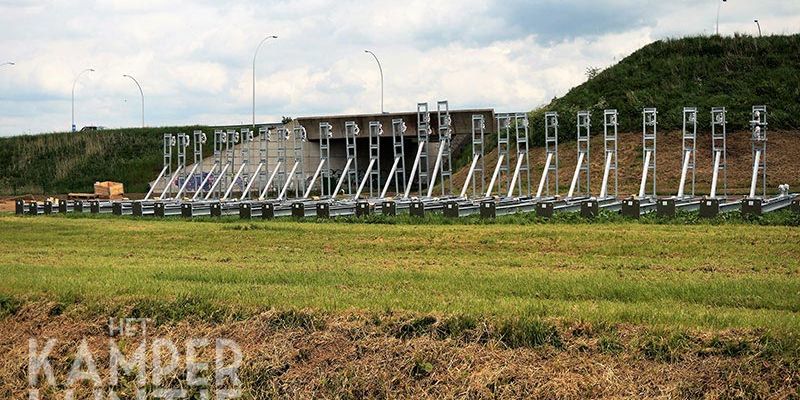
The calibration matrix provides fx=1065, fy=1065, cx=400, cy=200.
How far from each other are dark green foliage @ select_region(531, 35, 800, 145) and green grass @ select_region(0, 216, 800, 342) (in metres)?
35.8

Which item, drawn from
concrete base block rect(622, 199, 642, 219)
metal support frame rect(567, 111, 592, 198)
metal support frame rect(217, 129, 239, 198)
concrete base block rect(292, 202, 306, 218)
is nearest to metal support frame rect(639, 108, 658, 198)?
metal support frame rect(567, 111, 592, 198)

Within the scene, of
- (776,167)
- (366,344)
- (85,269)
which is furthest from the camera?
(776,167)

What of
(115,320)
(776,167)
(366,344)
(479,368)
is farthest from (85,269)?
(776,167)

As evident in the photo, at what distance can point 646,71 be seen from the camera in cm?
7256

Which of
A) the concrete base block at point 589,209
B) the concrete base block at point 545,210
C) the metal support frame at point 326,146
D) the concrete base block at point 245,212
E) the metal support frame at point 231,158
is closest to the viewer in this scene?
the concrete base block at point 589,209

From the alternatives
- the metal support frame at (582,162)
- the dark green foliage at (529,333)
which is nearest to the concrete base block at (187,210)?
the metal support frame at (582,162)

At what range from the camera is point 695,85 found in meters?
68.2

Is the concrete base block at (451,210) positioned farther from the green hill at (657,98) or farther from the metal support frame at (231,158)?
the green hill at (657,98)

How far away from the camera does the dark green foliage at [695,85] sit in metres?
63.4

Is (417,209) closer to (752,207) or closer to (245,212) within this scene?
(245,212)

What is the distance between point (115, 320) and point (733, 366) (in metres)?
8.23

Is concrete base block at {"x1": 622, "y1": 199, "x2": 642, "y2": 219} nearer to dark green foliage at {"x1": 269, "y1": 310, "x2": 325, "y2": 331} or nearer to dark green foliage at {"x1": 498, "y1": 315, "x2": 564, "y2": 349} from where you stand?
dark green foliage at {"x1": 269, "y1": 310, "x2": 325, "y2": 331}

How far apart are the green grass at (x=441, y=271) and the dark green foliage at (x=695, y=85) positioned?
35795mm

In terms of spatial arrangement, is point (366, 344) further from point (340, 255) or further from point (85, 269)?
point (340, 255)
